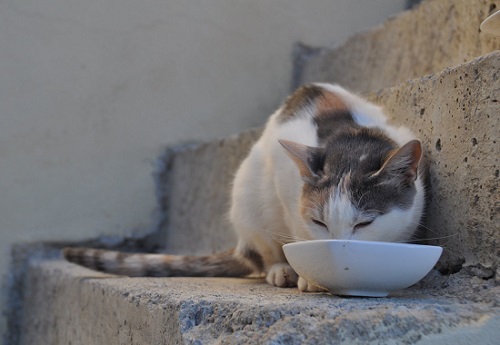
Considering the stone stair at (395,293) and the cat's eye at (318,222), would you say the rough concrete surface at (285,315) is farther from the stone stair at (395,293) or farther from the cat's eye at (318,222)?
the cat's eye at (318,222)

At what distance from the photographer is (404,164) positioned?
1.59 meters

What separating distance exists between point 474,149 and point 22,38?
212 cm

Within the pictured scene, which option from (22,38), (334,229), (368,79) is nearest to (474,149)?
(334,229)

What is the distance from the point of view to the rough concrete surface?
3.94 feet

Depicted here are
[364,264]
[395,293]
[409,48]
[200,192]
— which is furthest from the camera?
[200,192]

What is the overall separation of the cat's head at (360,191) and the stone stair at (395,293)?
5.6 inches

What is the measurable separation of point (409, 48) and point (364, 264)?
1650 mm

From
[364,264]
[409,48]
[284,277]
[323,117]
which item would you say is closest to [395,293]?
[364,264]

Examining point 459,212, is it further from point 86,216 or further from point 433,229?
point 86,216

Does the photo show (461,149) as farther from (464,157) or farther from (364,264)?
(364,264)

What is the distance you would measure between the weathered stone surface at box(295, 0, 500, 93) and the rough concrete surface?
3.54 feet

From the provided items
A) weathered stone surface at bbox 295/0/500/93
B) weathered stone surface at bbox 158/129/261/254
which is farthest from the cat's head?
weathered stone surface at bbox 158/129/261/254

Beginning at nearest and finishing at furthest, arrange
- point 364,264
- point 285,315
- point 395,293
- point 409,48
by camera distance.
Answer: point 285,315 → point 364,264 → point 395,293 → point 409,48

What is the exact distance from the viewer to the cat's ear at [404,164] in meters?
1.54
